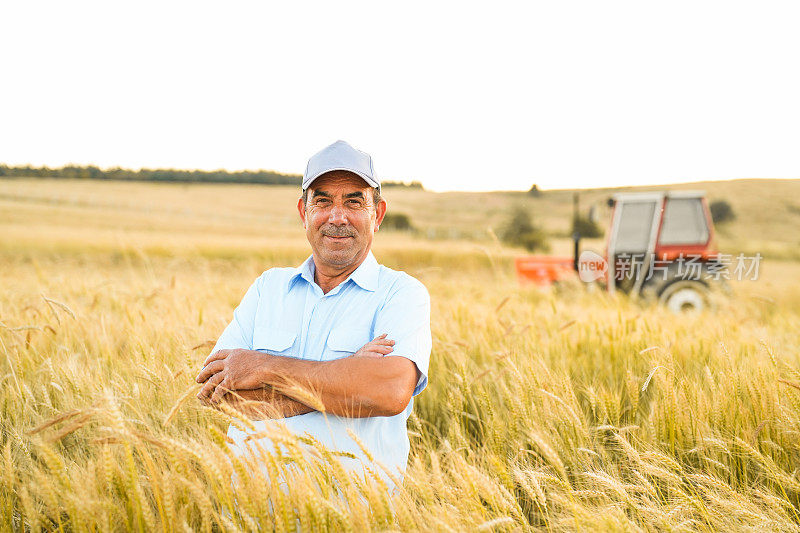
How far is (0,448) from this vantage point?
219 cm

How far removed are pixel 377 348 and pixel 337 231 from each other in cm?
48

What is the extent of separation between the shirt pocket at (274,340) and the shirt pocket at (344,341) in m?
0.16

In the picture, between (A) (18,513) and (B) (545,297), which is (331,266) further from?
(B) (545,297)

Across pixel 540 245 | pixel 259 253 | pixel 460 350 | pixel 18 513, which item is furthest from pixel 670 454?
pixel 540 245

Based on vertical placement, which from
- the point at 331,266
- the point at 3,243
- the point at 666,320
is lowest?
the point at 3,243

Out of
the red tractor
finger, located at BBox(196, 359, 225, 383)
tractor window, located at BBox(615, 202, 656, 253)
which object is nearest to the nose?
finger, located at BBox(196, 359, 225, 383)

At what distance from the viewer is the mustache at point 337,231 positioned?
1.97 meters

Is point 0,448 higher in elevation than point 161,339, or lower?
lower

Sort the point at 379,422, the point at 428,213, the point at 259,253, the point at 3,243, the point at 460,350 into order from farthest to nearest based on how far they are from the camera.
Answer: the point at 428,213, the point at 3,243, the point at 259,253, the point at 460,350, the point at 379,422

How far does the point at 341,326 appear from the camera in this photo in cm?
195

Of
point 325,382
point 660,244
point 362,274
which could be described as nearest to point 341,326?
point 362,274

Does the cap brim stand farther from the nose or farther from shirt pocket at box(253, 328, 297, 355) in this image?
shirt pocket at box(253, 328, 297, 355)

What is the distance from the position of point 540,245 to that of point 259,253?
2022cm

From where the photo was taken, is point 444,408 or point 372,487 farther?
point 444,408
